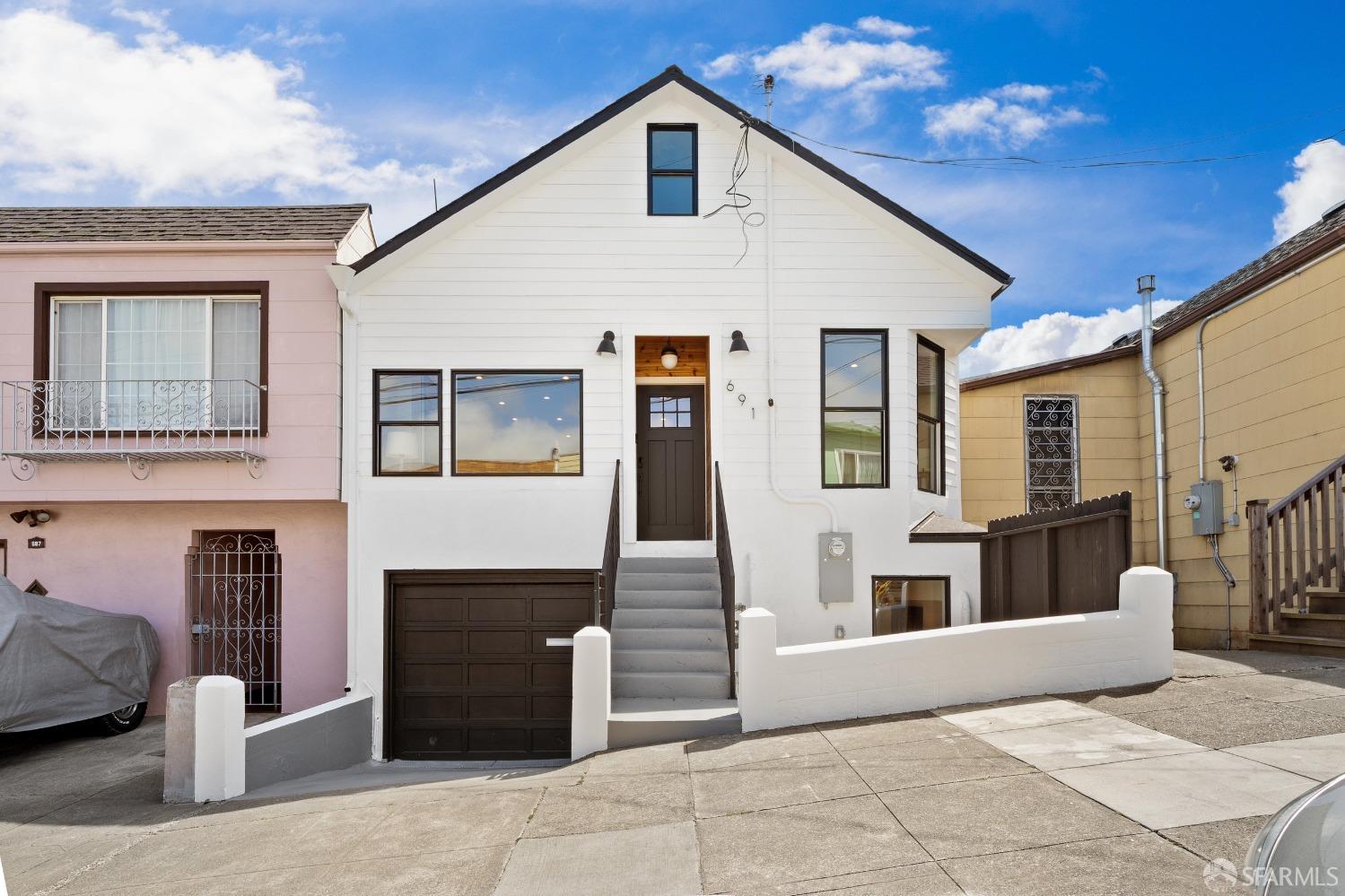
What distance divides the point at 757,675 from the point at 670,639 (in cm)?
223

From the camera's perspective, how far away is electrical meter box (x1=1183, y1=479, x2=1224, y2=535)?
12312 millimetres

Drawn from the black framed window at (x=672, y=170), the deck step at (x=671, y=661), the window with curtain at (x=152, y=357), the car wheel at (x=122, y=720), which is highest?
the black framed window at (x=672, y=170)

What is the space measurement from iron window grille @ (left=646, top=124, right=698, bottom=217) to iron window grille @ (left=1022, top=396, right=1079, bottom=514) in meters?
5.67

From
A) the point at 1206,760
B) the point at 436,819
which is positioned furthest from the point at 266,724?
the point at 1206,760

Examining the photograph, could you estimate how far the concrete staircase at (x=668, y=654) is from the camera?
8.29m

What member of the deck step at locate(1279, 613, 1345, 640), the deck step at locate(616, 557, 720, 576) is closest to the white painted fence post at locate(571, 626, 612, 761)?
the deck step at locate(616, 557, 720, 576)

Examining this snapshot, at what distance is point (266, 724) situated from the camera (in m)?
8.91

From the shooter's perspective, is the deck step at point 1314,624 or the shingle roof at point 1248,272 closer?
the deck step at point 1314,624

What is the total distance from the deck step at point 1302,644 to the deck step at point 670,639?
16.8 feet

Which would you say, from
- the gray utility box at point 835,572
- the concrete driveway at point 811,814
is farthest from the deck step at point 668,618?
the concrete driveway at point 811,814

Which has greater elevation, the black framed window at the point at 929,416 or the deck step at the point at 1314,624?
the black framed window at the point at 929,416

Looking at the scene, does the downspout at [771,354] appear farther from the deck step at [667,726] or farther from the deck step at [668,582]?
the deck step at [667,726]

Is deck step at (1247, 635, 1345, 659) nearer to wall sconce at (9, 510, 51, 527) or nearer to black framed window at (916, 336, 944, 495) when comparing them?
black framed window at (916, 336, 944, 495)

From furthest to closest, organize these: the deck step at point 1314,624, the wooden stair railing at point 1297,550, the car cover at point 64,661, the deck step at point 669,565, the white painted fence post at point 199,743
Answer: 1. the deck step at point 669,565
2. the car cover at point 64,661
3. the wooden stair railing at point 1297,550
4. the deck step at point 1314,624
5. the white painted fence post at point 199,743
